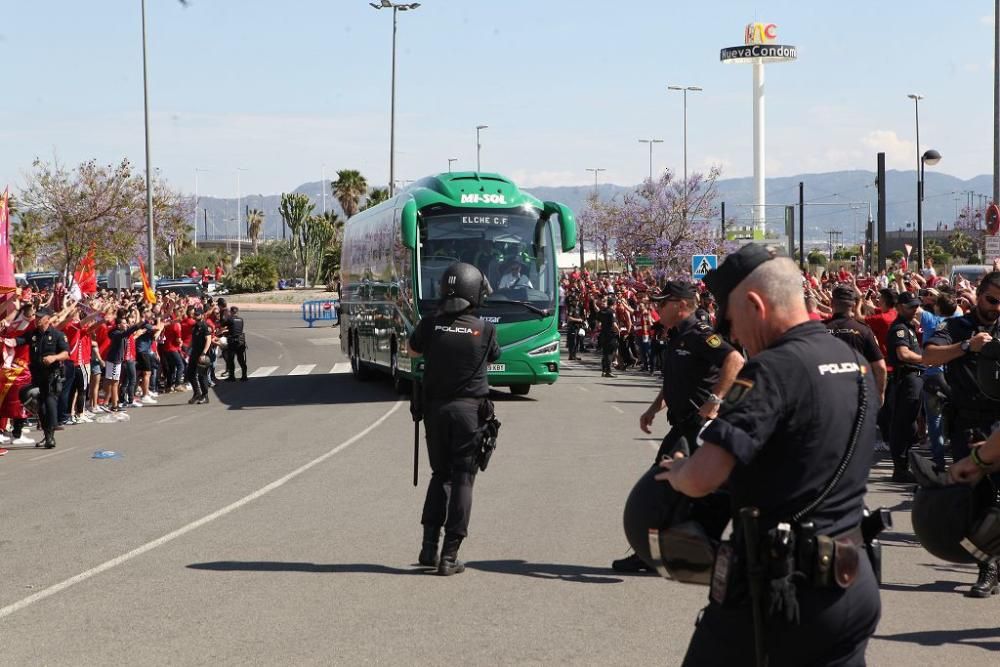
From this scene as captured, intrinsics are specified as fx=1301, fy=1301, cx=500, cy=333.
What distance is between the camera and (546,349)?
74.7 ft

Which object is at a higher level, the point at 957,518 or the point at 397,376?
the point at 957,518

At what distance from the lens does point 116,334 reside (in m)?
22.6

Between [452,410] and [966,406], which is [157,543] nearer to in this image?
[452,410]

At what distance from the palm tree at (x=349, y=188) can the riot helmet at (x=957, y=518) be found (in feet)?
306

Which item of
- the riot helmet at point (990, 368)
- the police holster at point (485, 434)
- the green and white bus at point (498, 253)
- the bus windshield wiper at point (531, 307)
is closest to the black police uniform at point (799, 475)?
the riot helmet at point (990, 368)

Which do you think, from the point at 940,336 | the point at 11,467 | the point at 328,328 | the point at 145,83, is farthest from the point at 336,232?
the point at 940,336

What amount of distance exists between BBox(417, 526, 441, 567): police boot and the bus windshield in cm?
1380

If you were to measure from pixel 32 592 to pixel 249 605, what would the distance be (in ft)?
4.91

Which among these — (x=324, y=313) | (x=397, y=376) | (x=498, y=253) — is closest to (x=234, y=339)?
(x=397, y=376)

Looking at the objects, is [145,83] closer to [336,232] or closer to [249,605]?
[249,605]

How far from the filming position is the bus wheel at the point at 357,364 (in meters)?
29.7

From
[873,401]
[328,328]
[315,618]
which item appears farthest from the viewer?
[328,328]

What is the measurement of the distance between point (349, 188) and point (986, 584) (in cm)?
9152

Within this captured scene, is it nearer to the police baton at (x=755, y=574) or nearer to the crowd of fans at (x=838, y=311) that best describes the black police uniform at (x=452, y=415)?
the crowd of fans at (x=838, y=311)
